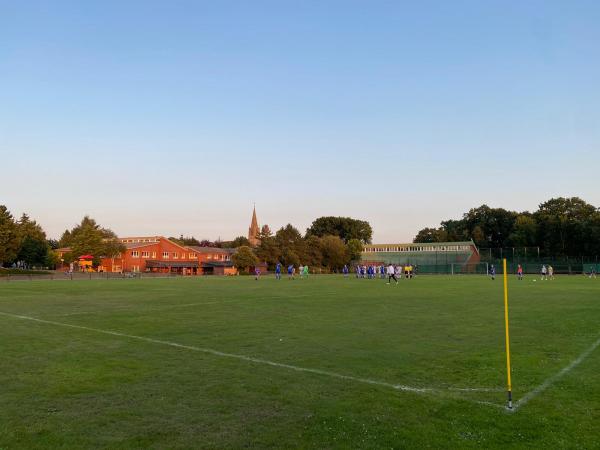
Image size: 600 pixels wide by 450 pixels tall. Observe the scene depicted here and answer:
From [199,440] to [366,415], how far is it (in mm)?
2196

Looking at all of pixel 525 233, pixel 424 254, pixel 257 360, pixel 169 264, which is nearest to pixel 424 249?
pixel 424 254

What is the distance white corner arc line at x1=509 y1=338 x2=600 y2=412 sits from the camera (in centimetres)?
711

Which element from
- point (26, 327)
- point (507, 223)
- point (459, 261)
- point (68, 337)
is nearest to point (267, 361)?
point (68, 337)

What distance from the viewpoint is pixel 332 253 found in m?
118

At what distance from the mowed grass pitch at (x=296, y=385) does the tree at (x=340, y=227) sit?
441 feet

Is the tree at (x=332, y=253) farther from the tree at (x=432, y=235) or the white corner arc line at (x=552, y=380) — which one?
the white corner arc line at (x=552, y=380)

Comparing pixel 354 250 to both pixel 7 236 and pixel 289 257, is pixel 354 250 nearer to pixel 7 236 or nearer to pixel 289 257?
pixel 289 257

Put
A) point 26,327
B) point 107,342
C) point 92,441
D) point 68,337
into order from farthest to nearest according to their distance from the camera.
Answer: point 26,327, point 68,337, point 107,342, point 92,441

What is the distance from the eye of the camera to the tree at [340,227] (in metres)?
150

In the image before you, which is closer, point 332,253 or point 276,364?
point 276,364

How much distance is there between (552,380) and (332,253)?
109518 mm

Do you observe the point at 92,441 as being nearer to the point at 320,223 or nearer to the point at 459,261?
the point at 459,261

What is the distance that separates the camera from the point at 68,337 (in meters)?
13.1

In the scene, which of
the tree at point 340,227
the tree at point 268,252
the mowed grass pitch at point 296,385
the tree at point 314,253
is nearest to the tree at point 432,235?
the tree at point 340,227
